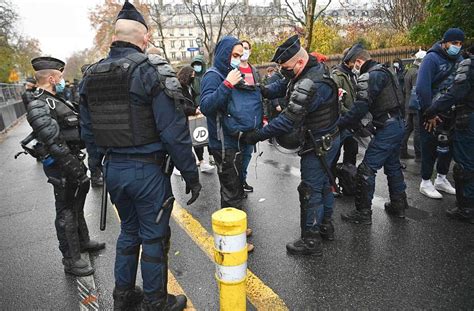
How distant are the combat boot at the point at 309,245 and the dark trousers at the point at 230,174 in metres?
0.73

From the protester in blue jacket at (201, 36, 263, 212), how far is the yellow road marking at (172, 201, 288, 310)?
1.86 feet

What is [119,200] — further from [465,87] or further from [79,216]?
[465,87]

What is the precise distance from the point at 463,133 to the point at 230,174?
104 inches

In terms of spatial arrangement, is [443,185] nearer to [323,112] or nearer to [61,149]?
[323,112]

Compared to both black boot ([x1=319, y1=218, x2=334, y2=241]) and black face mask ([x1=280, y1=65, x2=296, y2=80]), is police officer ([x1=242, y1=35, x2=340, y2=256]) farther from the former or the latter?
black boot ([x1=319, y1=218, x2=334, y2=241])

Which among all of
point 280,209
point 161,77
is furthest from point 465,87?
point 161,77

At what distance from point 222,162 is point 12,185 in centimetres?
576

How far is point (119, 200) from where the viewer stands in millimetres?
2574

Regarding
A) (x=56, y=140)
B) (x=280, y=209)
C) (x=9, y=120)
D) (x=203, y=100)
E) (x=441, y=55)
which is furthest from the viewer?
(x=9, y=120)

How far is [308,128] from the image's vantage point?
11.2 feet

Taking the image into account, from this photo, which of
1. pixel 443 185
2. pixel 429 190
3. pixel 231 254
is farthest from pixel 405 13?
pixel 231 254

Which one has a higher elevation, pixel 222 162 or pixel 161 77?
pixel 161 77

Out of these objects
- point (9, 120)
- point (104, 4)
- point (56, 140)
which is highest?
point (104, 4)

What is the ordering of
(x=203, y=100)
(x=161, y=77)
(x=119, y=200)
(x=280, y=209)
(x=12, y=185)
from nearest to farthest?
1. (x=161, y=77)
2. (x=119, y=200)
3. (x=203, y=100)
4. (x=280, y=209)
5. (x=12, y=185)
